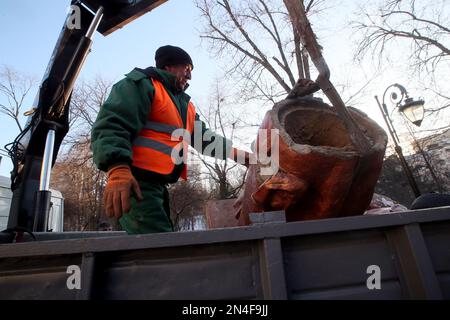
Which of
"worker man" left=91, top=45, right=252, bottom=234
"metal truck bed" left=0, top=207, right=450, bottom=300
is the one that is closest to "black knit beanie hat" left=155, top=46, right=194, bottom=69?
"worker man" left=91, top=45, right=252, bottom=234

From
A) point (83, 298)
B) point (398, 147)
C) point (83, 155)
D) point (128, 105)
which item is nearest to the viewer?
point (83, 298)

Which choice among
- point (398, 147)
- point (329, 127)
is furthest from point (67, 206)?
point (329, 127)

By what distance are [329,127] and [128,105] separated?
1380 millimetres

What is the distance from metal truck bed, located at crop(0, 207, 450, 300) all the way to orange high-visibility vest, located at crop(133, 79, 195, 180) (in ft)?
3.39

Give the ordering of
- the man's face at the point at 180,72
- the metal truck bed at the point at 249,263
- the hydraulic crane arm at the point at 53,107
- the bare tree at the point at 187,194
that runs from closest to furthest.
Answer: the metal truck bed at the point at 249,263 < the man's face at the point at 180,72 < the hydraulic crane arm at the point at 53,107 < the bare tree at the point at 187,194

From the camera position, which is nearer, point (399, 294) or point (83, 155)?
point (399, 294)

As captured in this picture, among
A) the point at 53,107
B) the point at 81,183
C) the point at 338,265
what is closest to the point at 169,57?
the point at 53,107

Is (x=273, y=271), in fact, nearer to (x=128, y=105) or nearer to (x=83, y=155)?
(x=128, y=105)

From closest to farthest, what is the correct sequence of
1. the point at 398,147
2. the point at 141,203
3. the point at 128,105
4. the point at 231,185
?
the point at 128,105
the point at 141,203
the point at 398,147
the point at 231,185

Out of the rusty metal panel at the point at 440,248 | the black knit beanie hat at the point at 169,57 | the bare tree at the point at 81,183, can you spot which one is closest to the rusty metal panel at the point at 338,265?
the rusty metal panel at the point at 440,248

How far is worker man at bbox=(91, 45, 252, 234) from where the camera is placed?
63.3 inches

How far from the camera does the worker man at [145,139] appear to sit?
161cm

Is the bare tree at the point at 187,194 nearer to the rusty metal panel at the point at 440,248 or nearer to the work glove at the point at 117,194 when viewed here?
the work glove at the point at 117,194

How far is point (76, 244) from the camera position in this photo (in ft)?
3.40
